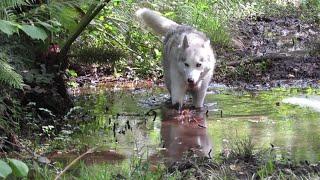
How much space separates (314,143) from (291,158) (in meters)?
0.64

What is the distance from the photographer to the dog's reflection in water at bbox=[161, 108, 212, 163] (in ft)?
17.1

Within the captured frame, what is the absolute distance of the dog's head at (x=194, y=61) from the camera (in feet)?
25.2

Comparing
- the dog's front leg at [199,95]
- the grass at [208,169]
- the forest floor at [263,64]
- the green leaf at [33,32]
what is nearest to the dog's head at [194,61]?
the dog's front leg at [199,95]

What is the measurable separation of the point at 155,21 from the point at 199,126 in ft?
12.1

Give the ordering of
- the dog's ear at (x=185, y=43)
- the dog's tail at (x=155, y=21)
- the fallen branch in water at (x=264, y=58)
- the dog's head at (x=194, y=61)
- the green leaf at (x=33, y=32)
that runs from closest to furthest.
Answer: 1. the green leaf at (x=33, y=32)
2. the dog's head at (x=194, y=61)
3. the dog's ear at (x=185, y=43)
4. the dog's tail at (x=155, y=21)
5. the fallen branch in water at (x=264, y=58)

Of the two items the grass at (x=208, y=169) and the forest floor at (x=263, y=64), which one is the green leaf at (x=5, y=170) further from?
the forest floor at (x=263, y=64)

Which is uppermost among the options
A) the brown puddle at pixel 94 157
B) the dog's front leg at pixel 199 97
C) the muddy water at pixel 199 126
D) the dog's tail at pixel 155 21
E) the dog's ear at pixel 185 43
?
the dog's tail at pixel 155 21

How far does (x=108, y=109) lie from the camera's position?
296 inches

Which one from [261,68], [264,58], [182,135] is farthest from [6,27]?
[264,58]

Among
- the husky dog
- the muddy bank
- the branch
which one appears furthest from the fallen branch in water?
the branch

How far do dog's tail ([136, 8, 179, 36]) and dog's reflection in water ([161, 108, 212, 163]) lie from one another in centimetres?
232

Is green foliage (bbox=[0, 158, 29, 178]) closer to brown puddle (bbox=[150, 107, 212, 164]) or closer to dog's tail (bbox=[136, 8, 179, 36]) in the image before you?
brown puddle (bbox=[150, 107, 212, 164])

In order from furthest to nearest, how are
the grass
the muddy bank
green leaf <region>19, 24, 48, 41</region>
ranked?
the muddy bank
the grass
green leaf <region>19, 24, 48, 41</region>

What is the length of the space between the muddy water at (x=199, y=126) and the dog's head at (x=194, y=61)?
1.36 ft
